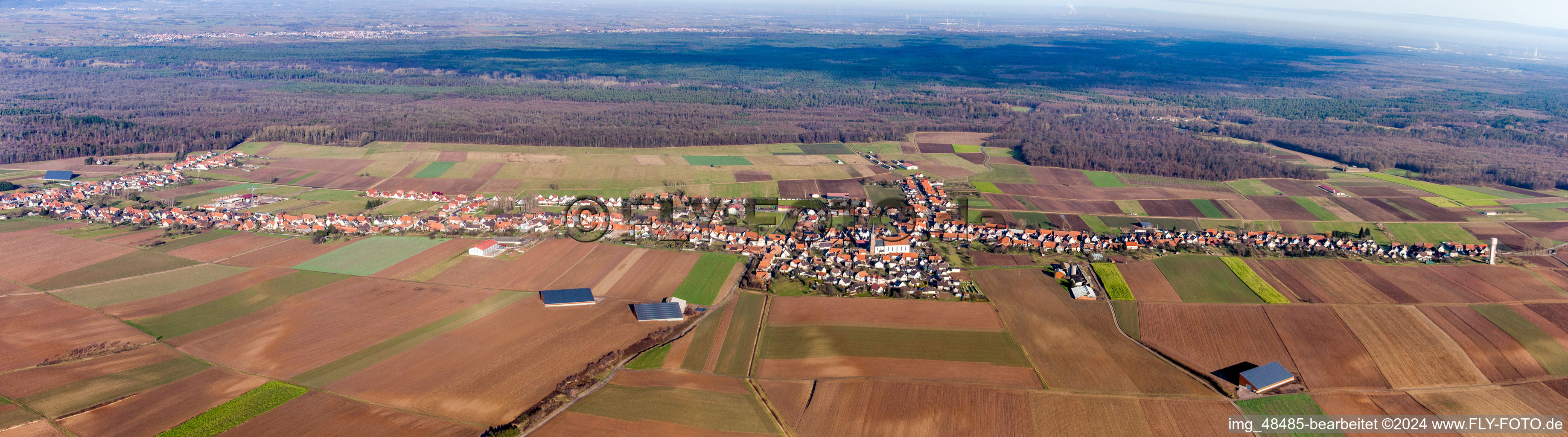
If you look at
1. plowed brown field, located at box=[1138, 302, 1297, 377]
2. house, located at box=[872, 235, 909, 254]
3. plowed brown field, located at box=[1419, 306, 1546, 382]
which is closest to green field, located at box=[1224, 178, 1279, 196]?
plowed brown field, located at box=[1419, 306, 1546, 382]

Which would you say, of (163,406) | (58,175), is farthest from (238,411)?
(58,175)

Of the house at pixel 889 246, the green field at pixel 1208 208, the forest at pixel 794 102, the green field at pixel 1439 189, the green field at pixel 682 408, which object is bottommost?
the green field at pixel 682 408

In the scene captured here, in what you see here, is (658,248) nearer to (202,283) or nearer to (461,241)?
(461,241)

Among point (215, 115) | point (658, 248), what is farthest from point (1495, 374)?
point (215, 115)

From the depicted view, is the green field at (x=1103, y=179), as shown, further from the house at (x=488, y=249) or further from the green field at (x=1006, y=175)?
the house at (x=488, y=249)

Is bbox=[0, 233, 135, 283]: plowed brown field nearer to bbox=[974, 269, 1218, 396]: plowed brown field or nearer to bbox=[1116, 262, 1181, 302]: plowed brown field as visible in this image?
bbox=[974, 269, 1218, 396]: plowed brown field

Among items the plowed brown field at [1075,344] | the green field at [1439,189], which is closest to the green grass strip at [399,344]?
the plowed brown field at [1075,344]

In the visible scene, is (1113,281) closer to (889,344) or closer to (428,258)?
(889,344)
